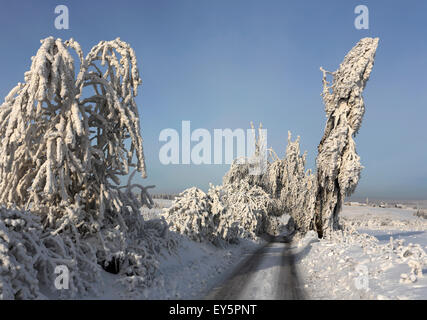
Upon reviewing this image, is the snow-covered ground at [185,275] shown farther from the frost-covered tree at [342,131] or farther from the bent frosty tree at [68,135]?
the frost-covered tree at [342,131]

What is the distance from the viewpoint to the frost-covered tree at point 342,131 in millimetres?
21406

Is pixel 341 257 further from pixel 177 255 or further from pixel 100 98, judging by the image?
pixel 100 98

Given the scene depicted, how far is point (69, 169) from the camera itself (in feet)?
30.8

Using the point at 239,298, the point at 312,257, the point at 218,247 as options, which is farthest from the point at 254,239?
the point at 239,298

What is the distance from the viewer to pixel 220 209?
20.1 meters

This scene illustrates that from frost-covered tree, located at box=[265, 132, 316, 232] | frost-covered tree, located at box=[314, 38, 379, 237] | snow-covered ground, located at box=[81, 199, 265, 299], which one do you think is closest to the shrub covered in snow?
snow-covered ground, located at box=[81, 199, 265, 299]

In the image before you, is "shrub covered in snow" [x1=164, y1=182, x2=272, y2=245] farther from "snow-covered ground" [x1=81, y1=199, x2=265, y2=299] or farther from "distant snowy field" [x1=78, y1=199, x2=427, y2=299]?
"distant snowy field" [x1=78, y1=199, x2=427, y2=299]

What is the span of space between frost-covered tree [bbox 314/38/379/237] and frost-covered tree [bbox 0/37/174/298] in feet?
56.1

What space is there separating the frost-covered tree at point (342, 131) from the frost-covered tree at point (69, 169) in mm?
17086

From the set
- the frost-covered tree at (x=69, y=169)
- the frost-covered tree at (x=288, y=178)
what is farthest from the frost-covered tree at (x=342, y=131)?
the frost-covered tree at (x=69, y=169)

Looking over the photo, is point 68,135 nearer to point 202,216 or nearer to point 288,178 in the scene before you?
point 202,216

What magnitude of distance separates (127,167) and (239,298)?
19.8 feet

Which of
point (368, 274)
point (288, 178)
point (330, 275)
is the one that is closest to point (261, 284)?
point (330, 275)

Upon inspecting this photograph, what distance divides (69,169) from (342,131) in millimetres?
19974
